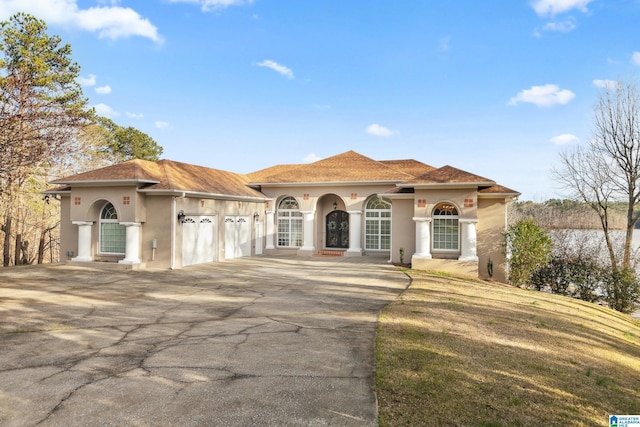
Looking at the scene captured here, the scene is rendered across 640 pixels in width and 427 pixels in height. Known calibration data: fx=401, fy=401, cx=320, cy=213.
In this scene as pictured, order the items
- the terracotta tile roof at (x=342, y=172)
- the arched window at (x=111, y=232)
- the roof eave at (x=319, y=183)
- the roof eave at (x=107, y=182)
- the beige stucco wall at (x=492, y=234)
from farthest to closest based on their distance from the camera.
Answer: the terracotta tile roof at (x=342, y=172) < the roof eave at (x=319, y=183) < the beige stucco wall at (x=492, y=234) < the arched window at (x=111, y=232) < the roof eave at (x=107, y=182)

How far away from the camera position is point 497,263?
716 inches

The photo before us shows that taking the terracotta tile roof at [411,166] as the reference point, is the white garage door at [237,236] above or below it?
below

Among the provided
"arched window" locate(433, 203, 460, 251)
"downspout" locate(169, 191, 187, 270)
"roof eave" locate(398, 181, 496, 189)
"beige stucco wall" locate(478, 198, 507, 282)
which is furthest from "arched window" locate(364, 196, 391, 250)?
"downspout" locate(169, 191, 187, 270)

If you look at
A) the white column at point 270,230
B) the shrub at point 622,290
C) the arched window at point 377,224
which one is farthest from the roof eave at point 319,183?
the shrub at point 622,290

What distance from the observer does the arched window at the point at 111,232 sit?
17.7 meters

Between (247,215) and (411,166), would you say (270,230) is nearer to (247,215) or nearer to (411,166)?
(247,215)

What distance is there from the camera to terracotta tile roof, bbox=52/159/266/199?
1656 centimetres

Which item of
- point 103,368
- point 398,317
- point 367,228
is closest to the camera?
point 103,368

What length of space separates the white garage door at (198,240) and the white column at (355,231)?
7268 millimetres

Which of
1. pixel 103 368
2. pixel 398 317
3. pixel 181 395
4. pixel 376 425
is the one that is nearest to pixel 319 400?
pixel 376 425

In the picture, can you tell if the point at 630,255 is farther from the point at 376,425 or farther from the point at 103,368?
the point at 103,368

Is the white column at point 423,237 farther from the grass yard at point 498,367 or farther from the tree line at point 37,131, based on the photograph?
the tree line at point 37,131

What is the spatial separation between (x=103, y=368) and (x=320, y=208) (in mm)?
18061

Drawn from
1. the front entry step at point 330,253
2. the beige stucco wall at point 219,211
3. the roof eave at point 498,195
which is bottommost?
the front entry step at point 330,253
